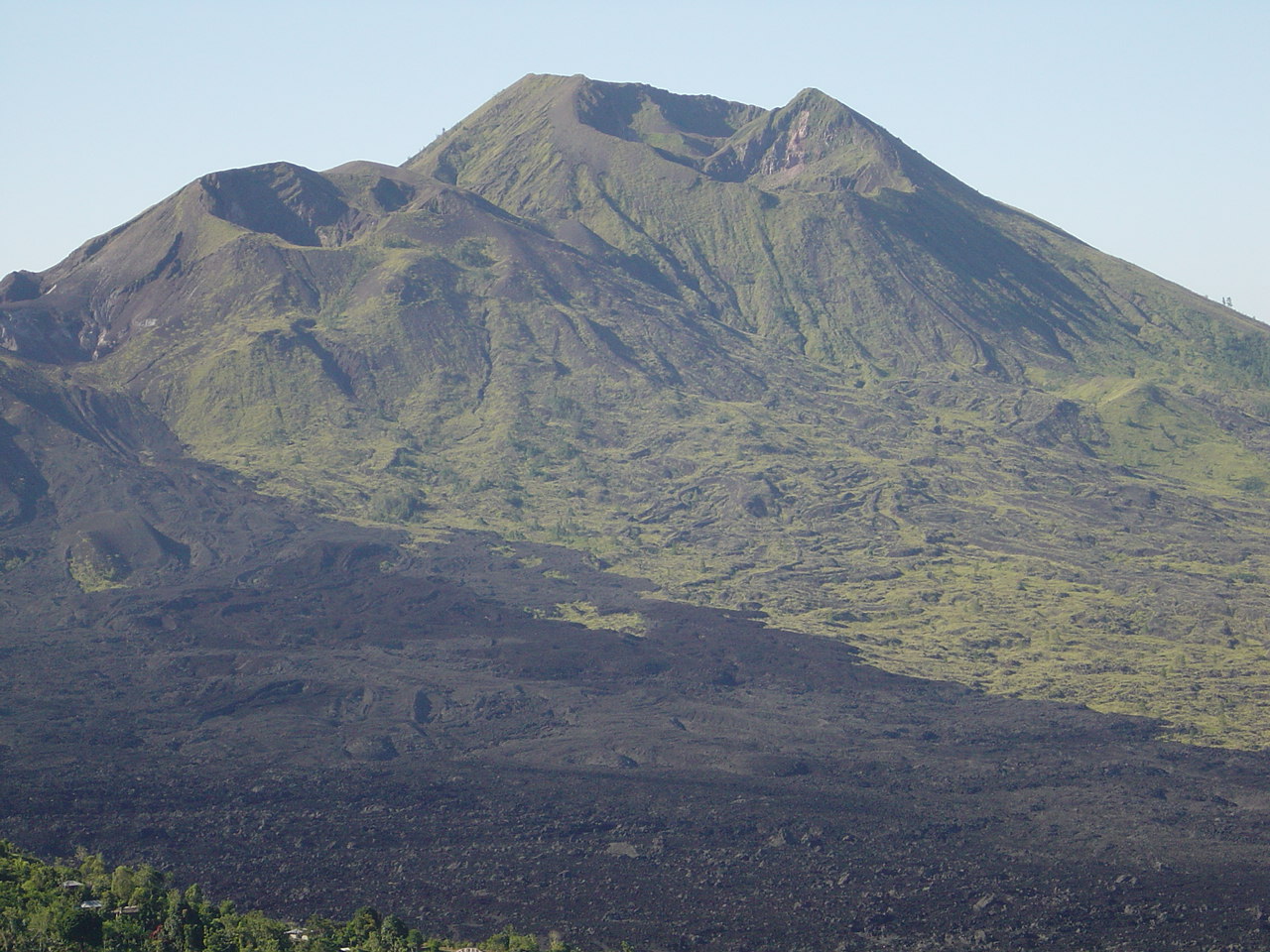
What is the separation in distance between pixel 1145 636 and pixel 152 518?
95.3 metres

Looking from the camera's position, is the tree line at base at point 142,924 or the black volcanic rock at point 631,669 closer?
the tree line at base at point 142,924

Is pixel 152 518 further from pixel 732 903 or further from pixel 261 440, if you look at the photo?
pixel 732 903

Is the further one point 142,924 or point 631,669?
point 631,669

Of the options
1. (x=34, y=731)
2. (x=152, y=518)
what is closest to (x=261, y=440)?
(x=152, y=518)

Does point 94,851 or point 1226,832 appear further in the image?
point 1226,832

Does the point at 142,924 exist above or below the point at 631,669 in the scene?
above

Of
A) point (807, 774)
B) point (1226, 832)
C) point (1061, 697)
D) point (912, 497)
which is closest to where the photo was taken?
point (1226, 832)

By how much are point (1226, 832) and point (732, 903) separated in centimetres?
3301

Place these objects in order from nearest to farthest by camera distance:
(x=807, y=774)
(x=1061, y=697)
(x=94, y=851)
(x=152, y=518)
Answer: (x=94, y=851) → (x=807, y=774) → (x=1061, y=697) → (x=152, y=518)

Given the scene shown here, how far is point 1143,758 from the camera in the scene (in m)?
112

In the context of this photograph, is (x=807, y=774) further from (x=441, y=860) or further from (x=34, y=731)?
(x=34, y=731)

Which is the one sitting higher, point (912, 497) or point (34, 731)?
point (912, 497)

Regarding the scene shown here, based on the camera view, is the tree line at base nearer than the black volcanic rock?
Yes

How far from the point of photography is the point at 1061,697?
127 metres
